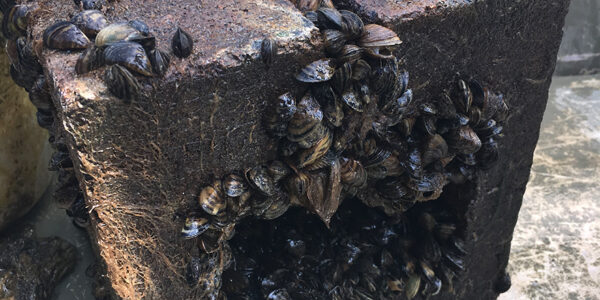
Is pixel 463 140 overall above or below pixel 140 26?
below

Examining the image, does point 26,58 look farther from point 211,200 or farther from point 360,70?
point 360,70

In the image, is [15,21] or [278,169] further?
[15,21]

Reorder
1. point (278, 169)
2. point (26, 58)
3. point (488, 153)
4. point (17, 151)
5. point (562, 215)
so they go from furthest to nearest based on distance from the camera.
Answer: point (562, 215) < point (17, 151) < point (488, 153) < point (26, 58) < point (278, 169)

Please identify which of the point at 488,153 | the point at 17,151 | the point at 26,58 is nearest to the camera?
the point at 26,58

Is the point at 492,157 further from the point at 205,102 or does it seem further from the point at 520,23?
the point at 205,102

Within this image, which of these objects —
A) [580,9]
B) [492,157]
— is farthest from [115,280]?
[580,9]

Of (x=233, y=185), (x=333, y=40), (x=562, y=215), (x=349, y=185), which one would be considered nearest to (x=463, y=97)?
(x=349, y=185)

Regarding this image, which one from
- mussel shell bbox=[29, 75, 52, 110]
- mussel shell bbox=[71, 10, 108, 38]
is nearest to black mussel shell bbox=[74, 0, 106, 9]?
mussel shell bbox=[71, 10, 108, 38]

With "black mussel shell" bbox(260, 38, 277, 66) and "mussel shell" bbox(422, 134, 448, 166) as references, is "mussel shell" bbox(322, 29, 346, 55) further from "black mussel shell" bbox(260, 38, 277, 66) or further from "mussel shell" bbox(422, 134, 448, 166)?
"mussel shell" bbox(422, 134, 448, 166)
